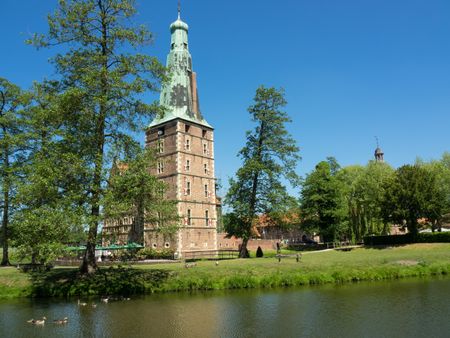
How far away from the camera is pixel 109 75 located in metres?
19.9

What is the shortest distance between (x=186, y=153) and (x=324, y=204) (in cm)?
1719

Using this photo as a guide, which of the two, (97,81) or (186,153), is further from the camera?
(186,153)

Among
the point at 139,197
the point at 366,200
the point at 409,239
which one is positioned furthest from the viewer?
the point at 366,200

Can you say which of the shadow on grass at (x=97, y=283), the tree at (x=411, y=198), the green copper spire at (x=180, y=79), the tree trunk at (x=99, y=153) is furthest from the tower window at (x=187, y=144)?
the tree trunk at (x=99, y=153)

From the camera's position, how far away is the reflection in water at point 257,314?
12.2 metres

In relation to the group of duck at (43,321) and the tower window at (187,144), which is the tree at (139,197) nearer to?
the group of duck at (43,321)

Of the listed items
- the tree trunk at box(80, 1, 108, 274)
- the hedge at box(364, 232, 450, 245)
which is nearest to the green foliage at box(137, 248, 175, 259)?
the tree trunk at box(80, 1, 108, 274)

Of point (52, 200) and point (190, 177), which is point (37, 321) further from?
point (190, 177)

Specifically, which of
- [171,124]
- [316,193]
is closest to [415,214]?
[316,193]

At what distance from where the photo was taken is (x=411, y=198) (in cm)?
4147

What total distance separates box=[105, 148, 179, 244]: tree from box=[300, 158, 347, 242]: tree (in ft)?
95.1

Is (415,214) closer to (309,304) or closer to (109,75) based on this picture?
(309,304)

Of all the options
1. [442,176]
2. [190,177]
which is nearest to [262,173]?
[190,177]

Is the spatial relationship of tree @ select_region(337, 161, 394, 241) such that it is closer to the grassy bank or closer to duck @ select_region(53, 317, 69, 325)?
the grassy bank
